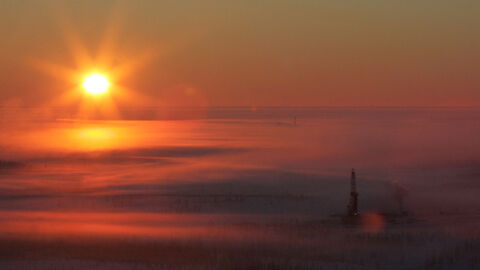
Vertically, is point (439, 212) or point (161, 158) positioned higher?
point (161, 158)

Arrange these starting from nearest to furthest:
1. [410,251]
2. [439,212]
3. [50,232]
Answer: [410,251], [50,232], [439,212]

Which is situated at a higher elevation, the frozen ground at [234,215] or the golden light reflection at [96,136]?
the golden light reflection at [96,136]

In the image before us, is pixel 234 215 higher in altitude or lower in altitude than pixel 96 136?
lower

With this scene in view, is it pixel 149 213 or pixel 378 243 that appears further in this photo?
pixel 149 213

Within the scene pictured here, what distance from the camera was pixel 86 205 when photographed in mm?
22422

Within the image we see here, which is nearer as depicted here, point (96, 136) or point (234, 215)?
point (234, 215)

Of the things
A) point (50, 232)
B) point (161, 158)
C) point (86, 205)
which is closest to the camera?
point (50, 232)

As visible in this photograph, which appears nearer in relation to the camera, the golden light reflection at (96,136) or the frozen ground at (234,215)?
the frozen ground at (234,215)

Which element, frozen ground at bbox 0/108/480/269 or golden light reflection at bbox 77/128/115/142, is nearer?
frozen ground at bbox 0/108/480/269

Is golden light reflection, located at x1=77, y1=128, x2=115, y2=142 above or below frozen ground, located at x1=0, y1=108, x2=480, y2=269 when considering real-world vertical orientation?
above

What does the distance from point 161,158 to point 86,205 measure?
21.4m

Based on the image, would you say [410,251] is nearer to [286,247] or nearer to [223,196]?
[286,247]

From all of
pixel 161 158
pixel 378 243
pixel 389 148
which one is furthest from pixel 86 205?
pixel 389 148

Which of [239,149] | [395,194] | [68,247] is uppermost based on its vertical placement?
[239,149]
